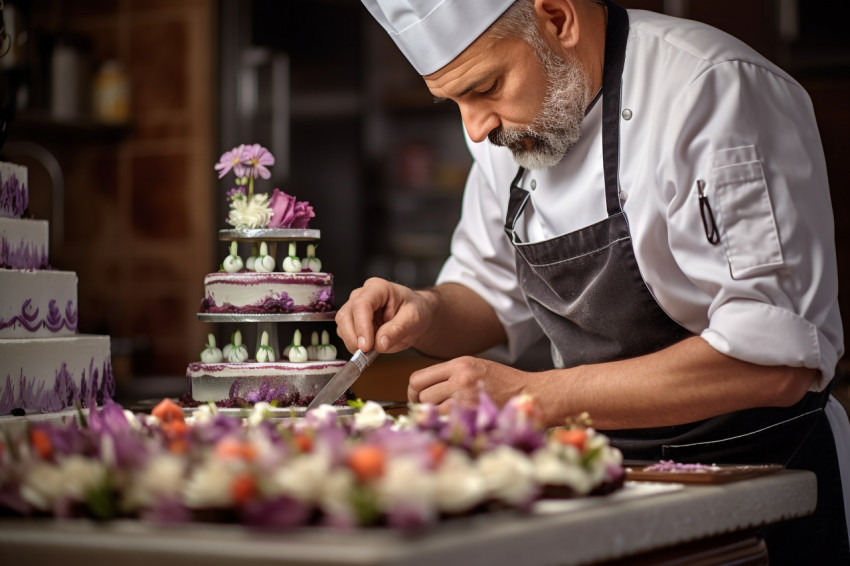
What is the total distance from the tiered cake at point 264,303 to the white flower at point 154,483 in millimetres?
899

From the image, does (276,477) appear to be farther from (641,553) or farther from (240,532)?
(641,553)

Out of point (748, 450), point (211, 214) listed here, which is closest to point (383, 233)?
point (211, 214)

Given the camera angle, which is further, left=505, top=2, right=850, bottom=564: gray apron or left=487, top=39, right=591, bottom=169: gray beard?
left=487, top=39, right=591, bottom=169: gray beard

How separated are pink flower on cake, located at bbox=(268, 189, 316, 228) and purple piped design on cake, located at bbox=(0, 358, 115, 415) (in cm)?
40

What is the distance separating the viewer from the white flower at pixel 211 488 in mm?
878

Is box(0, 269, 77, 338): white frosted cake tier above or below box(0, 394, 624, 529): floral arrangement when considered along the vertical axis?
above

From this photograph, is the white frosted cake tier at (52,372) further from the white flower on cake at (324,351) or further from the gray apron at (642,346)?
the gray apron at (642,346)

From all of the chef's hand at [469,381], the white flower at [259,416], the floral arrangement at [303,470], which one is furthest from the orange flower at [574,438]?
the chef's hand at [469,381]

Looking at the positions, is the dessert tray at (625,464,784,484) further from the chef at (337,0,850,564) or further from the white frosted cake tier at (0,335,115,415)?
the white frosted cake tier at (0,335,115,415)

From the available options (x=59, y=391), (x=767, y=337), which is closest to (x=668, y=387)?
(x=767, y=337)

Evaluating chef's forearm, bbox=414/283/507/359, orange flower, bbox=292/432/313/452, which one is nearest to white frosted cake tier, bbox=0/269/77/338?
chef's forearm, bbox=414/283/507/359

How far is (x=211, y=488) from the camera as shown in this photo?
34.5 inches

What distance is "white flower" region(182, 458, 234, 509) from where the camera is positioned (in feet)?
2.88

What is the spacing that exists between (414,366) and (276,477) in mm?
3621
